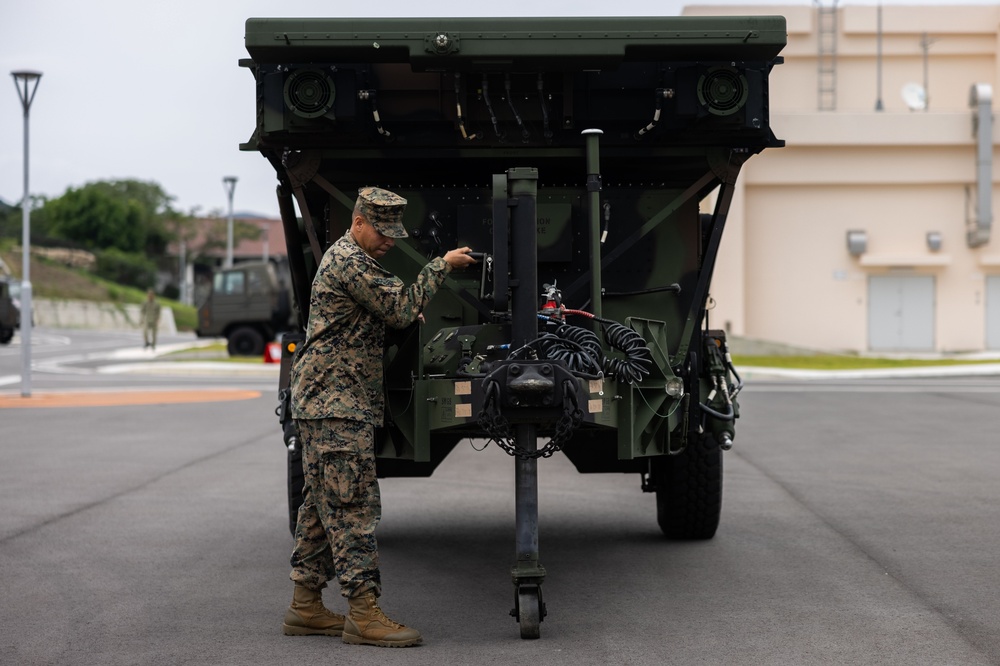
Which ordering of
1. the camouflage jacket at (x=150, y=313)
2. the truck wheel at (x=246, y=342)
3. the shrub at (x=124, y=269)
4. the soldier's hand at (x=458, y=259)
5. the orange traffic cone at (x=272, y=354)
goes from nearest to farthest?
the soldier's hand at (x=458, y=259)
the orange traffic cone at (x=272, y=354)
the truck wheel at (x=246, y=342)
the camouflage jacket at (x=150, y=313)
the shrub at (x=124, y=269)

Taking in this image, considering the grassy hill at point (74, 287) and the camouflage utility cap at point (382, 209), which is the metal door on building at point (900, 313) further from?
the grassy hill at point (74, 287)

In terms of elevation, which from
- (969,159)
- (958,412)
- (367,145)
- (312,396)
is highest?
(969,159)

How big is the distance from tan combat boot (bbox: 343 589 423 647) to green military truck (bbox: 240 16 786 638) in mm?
533

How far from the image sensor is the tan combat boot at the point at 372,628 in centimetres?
625

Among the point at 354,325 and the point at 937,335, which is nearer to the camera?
the point at 354,325

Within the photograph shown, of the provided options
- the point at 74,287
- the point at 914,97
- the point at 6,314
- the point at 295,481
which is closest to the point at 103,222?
the point at 74,287

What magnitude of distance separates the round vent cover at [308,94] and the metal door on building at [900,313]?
1398 inches

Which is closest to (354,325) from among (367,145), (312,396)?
(312,396)

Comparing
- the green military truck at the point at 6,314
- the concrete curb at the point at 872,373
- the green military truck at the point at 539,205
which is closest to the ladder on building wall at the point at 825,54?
the concrete curb at the point at 872,373

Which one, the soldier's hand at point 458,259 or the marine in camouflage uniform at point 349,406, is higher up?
the soldier's hand at point 458,259

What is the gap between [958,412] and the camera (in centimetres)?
2003

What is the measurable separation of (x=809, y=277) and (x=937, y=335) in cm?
427

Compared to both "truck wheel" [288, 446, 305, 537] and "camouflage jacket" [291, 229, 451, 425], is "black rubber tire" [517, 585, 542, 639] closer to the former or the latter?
"camouflage jacket" [291, 229, 451, 425]

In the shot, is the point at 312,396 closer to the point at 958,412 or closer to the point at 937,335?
the point at 958,412
